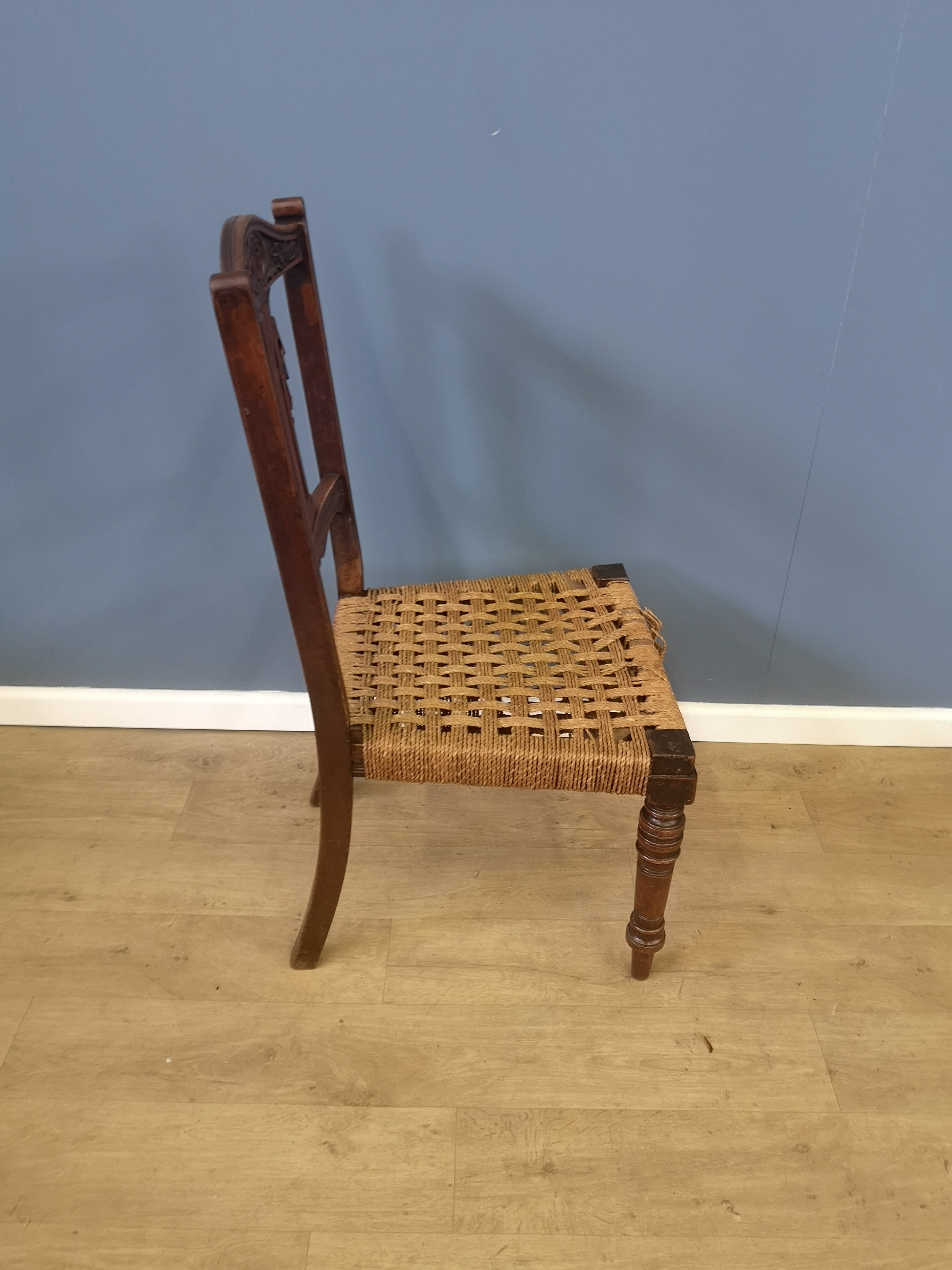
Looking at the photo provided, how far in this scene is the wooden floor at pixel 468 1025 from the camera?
40.9 inches

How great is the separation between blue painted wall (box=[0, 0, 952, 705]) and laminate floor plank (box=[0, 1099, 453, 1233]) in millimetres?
755

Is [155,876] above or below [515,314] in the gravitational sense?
below

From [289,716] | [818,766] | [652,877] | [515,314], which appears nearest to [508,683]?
[652,877]

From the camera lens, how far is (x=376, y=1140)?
1.11 meters

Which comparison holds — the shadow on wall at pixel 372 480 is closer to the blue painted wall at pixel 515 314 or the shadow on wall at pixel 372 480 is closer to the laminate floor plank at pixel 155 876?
the blue painted wall at pixel 515 314

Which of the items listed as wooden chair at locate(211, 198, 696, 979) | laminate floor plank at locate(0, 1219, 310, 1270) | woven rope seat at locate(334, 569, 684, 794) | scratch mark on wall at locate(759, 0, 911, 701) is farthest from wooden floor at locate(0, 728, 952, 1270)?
woven rope seat at locate(334, 569, 684, 794)

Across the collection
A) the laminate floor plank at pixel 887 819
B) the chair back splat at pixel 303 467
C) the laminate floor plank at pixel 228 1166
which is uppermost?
the chair back splat at pixel 303 467

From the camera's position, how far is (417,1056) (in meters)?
1.20

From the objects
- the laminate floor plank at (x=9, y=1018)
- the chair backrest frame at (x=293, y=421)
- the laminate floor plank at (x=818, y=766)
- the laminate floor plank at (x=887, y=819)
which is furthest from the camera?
the laminate floor plank at (x=818, y=766)

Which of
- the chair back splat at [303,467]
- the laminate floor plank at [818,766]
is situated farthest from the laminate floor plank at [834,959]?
the chair back splat at [303,467]

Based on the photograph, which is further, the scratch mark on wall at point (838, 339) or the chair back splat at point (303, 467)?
the scratch mark on wall at point (838, 339)

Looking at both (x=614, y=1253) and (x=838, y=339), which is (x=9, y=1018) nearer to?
(x=614, y=1253)

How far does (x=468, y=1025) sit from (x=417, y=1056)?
0.08 m

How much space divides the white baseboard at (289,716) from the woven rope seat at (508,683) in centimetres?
42
